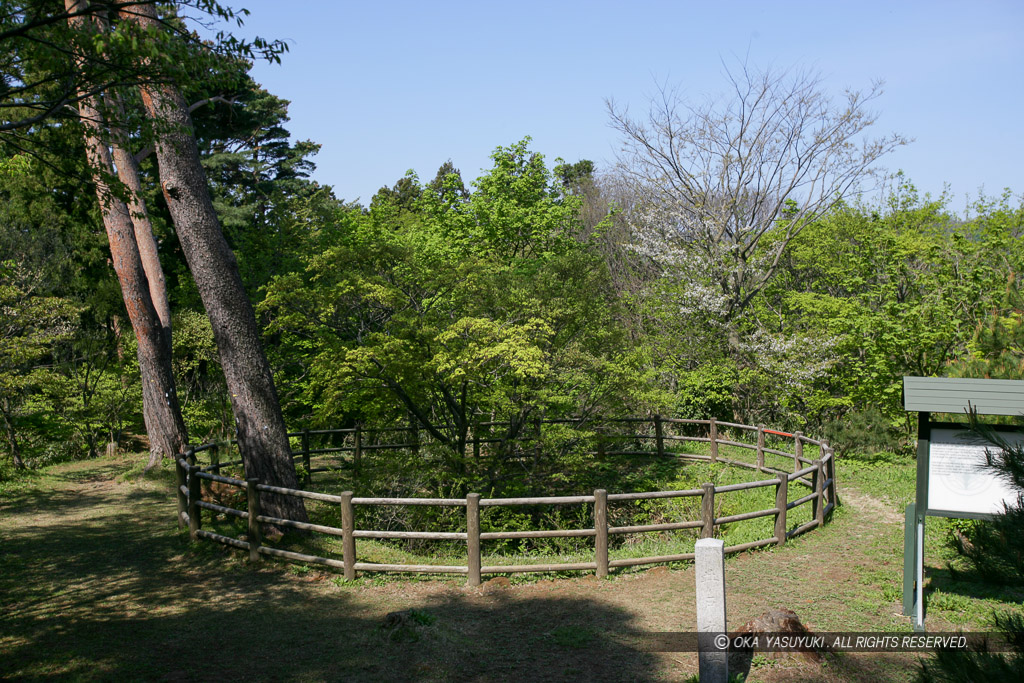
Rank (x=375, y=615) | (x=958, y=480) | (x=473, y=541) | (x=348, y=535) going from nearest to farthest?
(x=958, y=480) < (x=375, y=615) < (x=473, y=541) < (x=348, y=535)

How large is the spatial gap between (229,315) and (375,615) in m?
4.88

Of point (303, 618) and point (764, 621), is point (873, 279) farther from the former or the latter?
point (303, 618)

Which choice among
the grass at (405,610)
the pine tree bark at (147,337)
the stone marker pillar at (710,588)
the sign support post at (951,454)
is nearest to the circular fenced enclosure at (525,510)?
the grass at (405,610)

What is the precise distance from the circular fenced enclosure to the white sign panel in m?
2.36

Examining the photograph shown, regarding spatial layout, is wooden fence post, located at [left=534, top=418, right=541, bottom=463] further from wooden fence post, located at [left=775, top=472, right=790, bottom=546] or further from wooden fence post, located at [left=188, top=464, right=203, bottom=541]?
wooden fence post, located at [left=188, top=464, right=203, bottom=541]

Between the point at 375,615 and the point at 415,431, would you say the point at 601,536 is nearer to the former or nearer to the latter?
the point at 375,615

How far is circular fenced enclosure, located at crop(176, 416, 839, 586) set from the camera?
7633 mm

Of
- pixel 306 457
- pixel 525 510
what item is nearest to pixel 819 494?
pixel 525 510

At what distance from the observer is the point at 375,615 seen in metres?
6.73

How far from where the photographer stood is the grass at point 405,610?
5543mm

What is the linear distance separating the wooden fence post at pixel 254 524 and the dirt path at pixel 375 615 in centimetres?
19

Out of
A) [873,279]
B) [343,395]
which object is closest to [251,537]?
[343,395]

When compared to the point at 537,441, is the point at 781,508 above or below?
below

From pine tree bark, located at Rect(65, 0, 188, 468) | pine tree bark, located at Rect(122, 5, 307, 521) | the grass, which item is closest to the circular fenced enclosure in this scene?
the grass
